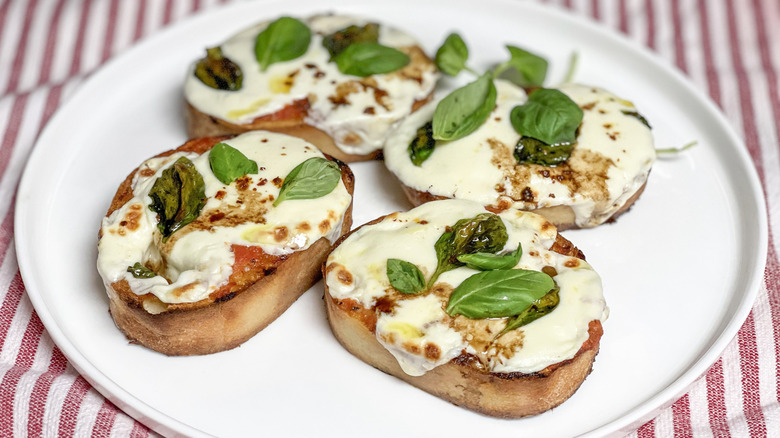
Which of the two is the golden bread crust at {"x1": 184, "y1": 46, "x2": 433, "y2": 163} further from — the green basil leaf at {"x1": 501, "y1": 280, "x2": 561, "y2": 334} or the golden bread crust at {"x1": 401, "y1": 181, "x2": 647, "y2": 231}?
the green basil leaf at {"x1": 501, "y1": 280, "x2": 561, "y2": 334}

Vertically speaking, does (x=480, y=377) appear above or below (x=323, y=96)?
below

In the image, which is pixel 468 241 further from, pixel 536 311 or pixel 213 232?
pixel 213 232

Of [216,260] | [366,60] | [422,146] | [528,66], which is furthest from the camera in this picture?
[528,66]

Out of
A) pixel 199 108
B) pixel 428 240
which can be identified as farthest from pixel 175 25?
pixel 428 240

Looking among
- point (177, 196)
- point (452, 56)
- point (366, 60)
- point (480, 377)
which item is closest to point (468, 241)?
point (480, 377)

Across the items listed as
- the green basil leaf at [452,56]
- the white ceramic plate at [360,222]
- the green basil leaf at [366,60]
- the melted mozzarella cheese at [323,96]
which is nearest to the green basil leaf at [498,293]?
the white ceramic plate at [360,222]

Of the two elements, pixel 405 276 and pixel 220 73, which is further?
pixel 220 73
